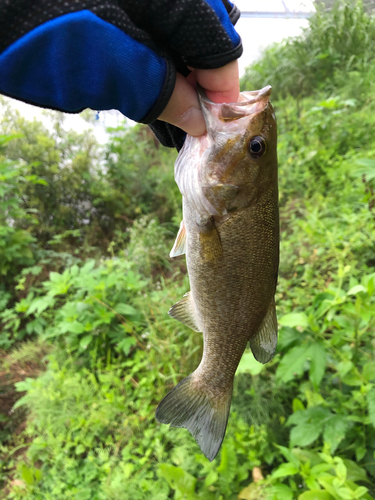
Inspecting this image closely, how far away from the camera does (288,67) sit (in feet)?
16.5

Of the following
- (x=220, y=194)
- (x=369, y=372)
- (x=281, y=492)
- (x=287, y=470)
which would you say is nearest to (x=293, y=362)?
(x=369, y=372)

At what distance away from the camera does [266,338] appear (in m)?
1.18

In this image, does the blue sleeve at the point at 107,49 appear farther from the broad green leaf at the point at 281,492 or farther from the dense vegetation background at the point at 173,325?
the broad green leaf at the point at 281,492

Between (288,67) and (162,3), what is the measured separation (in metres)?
5.31

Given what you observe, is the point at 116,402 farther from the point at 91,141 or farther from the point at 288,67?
the point at 288,67

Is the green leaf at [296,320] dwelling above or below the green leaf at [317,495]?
above

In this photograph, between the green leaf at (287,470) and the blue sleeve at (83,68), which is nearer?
the blue sleeve at (83,68)

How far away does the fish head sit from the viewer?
0.97 meters

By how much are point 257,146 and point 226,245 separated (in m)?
0.36

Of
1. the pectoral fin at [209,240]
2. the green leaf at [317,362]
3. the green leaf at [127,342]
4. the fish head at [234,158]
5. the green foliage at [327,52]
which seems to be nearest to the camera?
the fish head at [234,158]

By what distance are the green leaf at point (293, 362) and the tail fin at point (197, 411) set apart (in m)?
0.45

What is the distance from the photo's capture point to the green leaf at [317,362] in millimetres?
1458

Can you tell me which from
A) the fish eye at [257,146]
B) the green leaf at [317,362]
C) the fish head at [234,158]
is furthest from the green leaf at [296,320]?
the fish eye at [257,146]

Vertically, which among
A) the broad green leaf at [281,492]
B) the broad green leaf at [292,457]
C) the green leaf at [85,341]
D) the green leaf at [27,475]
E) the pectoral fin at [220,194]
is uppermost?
the pectoral fin at [220,194]
